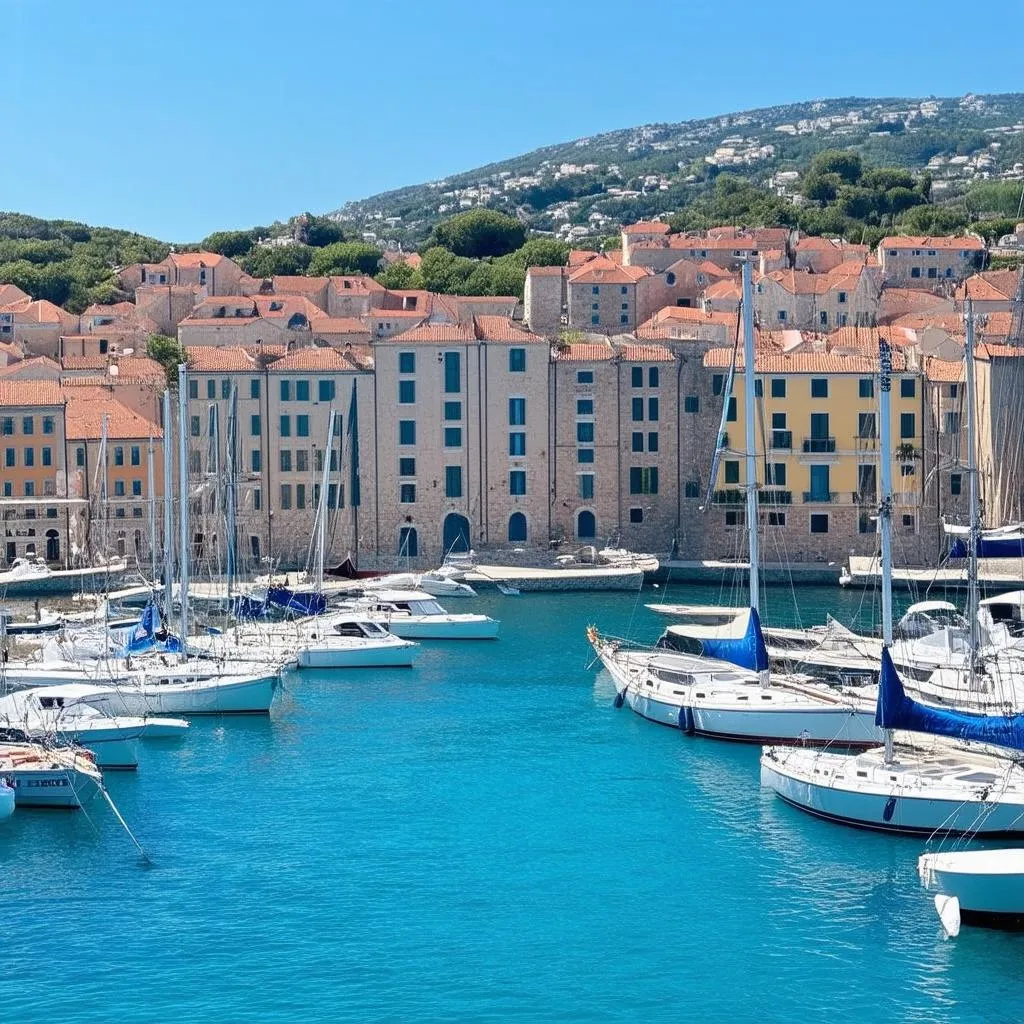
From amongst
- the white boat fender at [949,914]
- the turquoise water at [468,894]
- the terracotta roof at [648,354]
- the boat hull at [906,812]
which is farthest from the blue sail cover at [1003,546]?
the white boat fender at [949,914]

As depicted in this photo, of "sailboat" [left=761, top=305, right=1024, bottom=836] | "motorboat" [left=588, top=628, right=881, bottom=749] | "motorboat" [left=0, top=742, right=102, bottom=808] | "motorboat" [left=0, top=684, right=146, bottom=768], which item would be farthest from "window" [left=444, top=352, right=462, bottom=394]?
"motorboat" [left=0, top=742, right=102, bottom=808]

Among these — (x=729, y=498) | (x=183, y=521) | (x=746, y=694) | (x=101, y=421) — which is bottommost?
(x=746, y=694)

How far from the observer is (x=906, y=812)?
25.7 metres

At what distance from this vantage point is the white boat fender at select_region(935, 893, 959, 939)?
21.9 m

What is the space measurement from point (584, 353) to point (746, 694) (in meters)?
25.8

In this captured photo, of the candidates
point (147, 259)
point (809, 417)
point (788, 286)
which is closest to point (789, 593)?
point (809, 417)

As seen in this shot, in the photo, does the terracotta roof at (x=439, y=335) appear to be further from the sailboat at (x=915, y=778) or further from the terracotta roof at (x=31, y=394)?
the sailboat at (x=915, y=778)

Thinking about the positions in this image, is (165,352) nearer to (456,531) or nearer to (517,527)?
(456,531)

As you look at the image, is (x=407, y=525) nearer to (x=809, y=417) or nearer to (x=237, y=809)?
(x=809, y=417)

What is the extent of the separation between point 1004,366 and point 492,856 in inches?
1205

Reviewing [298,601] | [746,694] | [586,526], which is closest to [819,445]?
[586,526]

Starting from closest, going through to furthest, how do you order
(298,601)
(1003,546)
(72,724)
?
(72,724), (1003,546), (298,601)

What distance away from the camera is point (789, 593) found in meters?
52.2

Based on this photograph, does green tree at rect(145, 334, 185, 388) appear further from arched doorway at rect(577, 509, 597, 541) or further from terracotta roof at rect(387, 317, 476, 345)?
arched doorway at rect(577, 509, 597, 541)
